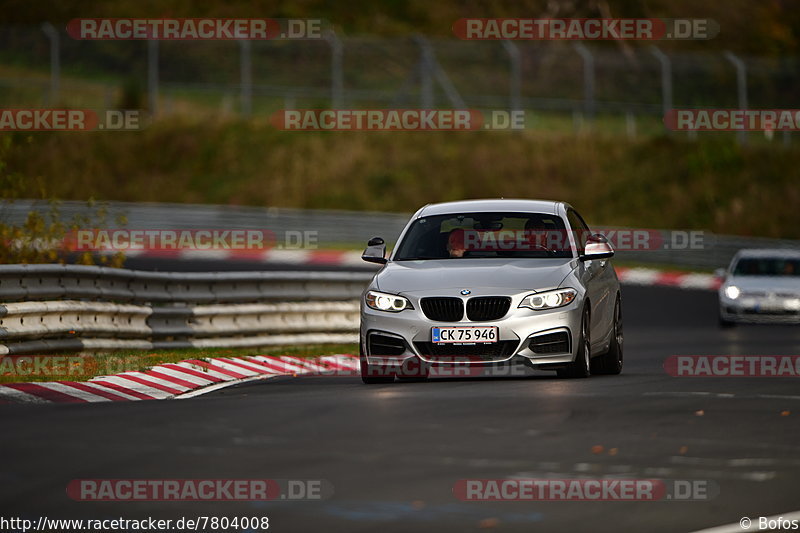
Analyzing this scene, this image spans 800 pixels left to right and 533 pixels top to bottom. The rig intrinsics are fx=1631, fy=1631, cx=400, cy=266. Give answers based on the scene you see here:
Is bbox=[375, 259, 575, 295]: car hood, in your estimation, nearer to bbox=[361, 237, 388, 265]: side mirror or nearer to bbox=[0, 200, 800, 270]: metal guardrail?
bbox=[361, 237, 388, 265]: side mirror

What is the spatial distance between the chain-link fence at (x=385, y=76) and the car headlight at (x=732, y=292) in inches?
647

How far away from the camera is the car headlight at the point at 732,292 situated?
25.8 m

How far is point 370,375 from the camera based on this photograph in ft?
45.4

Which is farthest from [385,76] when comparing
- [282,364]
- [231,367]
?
[231,367]

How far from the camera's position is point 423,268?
1398cm

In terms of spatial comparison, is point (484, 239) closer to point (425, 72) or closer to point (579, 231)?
point (579, 231)

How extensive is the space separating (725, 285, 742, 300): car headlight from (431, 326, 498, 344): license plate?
13.3m

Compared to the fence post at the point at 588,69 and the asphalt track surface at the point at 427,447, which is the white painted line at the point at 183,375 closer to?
the asphalt track surface at the point at 427,447

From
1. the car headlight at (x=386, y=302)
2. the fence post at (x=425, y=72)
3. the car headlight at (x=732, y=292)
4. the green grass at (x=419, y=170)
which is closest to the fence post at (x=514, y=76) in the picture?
the fence post at (x=425, y=72)

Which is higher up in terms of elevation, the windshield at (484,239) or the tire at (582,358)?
the windshield at (484,239)

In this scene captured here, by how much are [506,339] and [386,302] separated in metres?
1.07

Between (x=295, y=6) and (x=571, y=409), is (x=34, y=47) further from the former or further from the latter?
(x=571, y=409)

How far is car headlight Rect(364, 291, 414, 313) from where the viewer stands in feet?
44.2

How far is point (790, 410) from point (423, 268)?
356 cm
